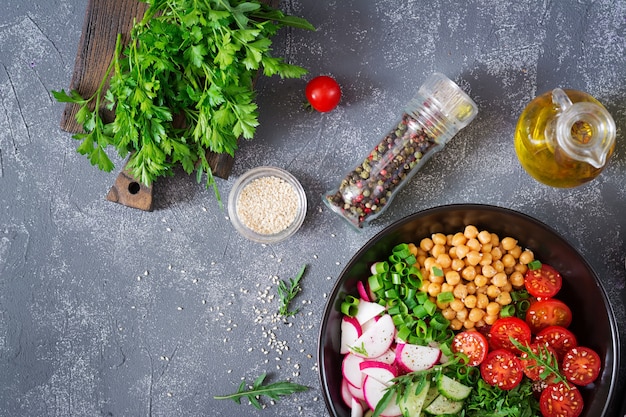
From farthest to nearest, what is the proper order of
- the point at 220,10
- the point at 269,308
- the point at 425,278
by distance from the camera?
the point at 269,308 < the point at 425,278 < the point at 220,10

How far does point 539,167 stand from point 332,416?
3.33ft

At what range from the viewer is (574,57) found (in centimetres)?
213

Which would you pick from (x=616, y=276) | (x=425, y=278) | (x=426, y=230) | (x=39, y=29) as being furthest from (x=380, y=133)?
(x=39, y=29)

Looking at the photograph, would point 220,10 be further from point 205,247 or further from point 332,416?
point 332,416

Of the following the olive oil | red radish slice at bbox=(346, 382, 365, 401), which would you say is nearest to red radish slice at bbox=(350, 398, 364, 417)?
red radish slice at bbox=(346, 382, 365, 401)

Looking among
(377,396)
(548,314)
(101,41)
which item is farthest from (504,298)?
(101,41)

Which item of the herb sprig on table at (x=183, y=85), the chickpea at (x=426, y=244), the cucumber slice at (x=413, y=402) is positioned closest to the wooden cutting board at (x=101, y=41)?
the herb sprig on table at (x=183, y=85)

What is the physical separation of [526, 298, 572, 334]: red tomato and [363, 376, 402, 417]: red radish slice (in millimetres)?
514

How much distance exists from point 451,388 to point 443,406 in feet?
0.21

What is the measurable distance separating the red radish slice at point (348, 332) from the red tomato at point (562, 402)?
0.61 meters

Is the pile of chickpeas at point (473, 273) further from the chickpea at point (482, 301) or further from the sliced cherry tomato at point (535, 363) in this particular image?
the sliced cherry tomato at point (535, 363)

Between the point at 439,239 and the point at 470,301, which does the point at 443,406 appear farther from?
the point at 439,239

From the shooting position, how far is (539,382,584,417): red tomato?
1.87 meters

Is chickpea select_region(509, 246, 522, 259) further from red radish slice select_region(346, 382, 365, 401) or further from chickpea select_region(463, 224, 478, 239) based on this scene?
red radish slice select_region(346, 382, 365, 401)
